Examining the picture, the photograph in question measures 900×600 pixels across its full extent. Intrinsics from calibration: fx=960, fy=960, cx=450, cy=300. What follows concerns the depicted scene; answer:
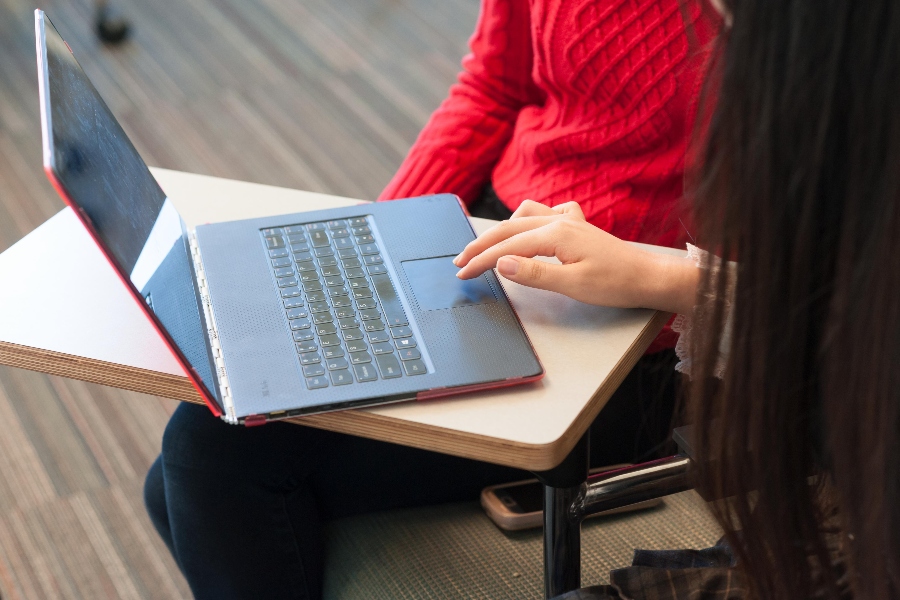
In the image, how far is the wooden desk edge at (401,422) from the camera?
0.61 metres

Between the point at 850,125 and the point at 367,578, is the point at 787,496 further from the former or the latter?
the point at 367,578

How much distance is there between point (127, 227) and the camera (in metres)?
0.65

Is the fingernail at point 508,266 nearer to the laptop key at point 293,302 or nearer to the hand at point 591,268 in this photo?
the hand at point 591,268

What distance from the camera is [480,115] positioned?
1.13 m

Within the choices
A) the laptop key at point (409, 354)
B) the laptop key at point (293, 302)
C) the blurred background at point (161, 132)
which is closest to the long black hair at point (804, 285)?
the laptop key at point (409, 354)

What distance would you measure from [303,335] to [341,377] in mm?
60

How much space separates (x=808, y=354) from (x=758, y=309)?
0.05 metres

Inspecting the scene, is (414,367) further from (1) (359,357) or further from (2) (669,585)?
(2) (669,585)

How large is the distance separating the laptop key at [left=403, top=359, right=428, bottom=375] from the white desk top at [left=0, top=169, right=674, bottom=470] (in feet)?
0.08

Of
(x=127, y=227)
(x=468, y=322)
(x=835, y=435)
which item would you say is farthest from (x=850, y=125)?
(x=127, y=227)

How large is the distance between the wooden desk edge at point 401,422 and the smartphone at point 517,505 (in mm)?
222

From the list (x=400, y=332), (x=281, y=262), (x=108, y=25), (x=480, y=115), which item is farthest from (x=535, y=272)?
(x=108, y=25)

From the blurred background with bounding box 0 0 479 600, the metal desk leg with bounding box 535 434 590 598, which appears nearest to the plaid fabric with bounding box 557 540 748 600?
the metal desk leg with bounding box 535 434 590 598

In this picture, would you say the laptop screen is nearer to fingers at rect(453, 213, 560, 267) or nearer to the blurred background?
fingers at rect(453, 213, 560, 267)
